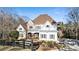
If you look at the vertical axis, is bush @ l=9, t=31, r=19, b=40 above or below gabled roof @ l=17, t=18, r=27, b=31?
below

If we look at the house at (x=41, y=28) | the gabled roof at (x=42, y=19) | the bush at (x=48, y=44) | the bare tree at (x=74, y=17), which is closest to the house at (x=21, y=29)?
the house at (x=41, y=28)

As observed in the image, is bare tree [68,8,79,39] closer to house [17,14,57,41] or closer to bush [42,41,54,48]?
house [17,14,57,41]

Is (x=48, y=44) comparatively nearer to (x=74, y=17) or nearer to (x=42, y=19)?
(x=42, y=19)

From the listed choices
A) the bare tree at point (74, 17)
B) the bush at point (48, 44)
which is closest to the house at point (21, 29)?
the bush at point (48, 44)

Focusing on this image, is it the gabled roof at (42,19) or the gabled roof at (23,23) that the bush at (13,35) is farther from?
the gabled roof at (42,19)

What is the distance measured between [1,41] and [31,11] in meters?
0.44

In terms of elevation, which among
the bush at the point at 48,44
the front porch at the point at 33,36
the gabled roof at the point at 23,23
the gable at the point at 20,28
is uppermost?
the gabled roof at the point at 23,23

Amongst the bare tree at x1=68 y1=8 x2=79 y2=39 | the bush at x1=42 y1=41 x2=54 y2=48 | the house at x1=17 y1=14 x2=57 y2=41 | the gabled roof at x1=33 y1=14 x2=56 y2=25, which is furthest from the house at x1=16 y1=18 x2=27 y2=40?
the bare tree at x1=68 y1=8 x2=79 y2=39

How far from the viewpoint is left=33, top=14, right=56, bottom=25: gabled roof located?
119 inches

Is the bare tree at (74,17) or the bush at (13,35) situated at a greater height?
the bare tree at (74,17)

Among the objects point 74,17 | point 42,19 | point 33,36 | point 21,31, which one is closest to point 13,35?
point 21,31

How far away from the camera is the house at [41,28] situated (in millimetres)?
3014

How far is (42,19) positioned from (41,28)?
0.31 ft

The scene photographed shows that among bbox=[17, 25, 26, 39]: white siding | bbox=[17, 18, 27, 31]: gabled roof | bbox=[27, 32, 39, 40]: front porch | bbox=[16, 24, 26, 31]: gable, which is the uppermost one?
bbox=[17, 18, 27, 31]: gabled roof
